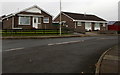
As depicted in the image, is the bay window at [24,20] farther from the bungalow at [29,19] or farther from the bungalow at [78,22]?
the bungalow at [78,22]

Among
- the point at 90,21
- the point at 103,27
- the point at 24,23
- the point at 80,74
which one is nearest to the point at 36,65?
the point at 80,74

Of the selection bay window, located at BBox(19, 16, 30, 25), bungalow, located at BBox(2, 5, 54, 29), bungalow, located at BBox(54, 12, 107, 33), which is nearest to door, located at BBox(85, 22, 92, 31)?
bungalow, located at BBox(54, 12, 107, 33)

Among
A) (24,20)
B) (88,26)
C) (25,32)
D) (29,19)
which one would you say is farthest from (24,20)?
(88,26)

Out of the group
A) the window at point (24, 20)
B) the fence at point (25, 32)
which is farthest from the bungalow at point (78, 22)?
the fence at point (25, 32)

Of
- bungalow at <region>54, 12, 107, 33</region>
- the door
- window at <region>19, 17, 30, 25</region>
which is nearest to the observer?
window at <region>19, 17, 30, 25</region>

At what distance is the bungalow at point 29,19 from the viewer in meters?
31.6

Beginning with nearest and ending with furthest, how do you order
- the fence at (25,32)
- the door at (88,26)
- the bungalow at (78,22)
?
1. the fence at (25,32)
2. the bungalow at (78,22)
3. the door at (88,26)

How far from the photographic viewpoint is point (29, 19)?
1302 inches

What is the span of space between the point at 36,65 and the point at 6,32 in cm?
1926

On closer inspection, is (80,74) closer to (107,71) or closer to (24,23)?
(107,71)

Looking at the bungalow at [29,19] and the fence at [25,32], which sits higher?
the bungalow at [29,19]

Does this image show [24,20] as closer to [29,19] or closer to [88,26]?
[29,19]

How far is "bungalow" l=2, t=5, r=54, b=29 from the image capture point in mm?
31562

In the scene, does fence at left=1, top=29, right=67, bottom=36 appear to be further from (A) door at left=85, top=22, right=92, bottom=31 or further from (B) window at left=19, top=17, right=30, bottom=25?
(A) door at left=85, top=22, right=92, bottom=31
